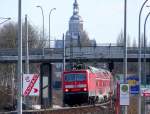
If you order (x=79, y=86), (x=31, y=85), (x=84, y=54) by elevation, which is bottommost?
(x=79, y=86)

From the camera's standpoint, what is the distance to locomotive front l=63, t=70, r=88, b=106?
52175 millimetres

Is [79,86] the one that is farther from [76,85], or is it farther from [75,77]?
[75,77]

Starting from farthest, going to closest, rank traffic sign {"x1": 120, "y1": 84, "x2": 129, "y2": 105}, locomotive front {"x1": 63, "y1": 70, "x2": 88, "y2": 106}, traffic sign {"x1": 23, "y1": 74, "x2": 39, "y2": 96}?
1. locomotive front {"x1": 63, "y1": 70, "x2": 88, "y2": 106}
2. traffic sign {"x1": 120, "y1": 84, "x2": 129, "y2": 105}
3. traffic sign {"x1": 23, "y1": 74, "x2": 39, "y2": 96}

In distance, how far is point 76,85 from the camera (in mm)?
52594

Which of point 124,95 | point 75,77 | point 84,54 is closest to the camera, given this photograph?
point 124,95

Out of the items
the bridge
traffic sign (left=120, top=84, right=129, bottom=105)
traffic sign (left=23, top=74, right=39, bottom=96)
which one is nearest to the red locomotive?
the bridge

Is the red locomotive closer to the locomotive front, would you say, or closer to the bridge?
the locomotive front

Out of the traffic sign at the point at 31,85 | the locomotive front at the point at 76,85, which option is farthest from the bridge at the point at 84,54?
the traffic sign at the point at 31,85

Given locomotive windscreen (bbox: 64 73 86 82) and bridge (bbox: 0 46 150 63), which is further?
bridge (bbox: 0 46 150 63)

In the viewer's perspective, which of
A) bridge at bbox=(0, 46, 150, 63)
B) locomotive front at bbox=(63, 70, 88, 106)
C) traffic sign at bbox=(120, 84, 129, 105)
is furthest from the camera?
bridge at bbox=(0, 46, 150, 63)

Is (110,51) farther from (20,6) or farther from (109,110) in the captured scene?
(20,6)

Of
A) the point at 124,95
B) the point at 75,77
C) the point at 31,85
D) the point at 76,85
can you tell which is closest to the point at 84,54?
the point at 76,85

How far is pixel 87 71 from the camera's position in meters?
52.2

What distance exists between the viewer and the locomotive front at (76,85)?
52.2 m
